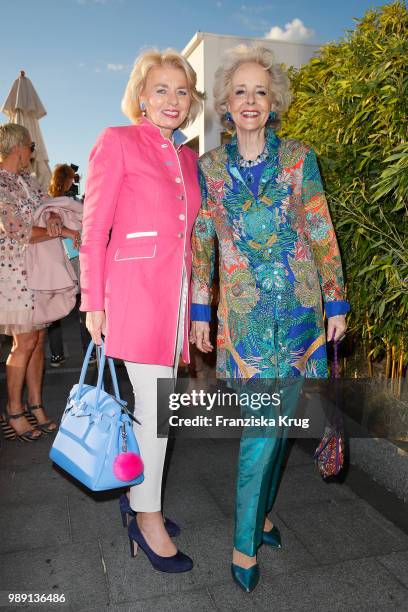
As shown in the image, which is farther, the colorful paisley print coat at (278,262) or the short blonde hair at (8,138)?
the short blonde hair at (8,138)

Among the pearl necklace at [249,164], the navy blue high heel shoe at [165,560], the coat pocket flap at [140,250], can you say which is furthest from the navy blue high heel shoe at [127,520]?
the pearl necklace at [249,164]

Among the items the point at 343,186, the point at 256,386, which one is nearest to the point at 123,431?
the point at 256,386

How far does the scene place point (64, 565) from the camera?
7.84 ft

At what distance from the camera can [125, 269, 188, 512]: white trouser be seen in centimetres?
229

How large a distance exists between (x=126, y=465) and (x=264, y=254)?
968 mm

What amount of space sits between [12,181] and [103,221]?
1717mm

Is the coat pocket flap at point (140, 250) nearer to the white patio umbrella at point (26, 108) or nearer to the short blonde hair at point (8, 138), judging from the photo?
the short blonde hair at point (8, 138)

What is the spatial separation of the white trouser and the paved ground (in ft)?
0.96

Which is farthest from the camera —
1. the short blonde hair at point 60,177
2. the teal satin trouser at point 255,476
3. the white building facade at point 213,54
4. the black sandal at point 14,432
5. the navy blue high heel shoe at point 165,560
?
the white building facade at point 213,54

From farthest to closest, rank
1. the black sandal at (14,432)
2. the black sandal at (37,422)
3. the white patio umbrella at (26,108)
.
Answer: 1. the white patio umbrella at (26,108)
2. the black sandal at (37,422)
3. the black sandal at (14,432)

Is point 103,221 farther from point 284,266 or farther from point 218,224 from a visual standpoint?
point 284,266

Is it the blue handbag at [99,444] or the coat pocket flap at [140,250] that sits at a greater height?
the coat pocket flap at [140,250]

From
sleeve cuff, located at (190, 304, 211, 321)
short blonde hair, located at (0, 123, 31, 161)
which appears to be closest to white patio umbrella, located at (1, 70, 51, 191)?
short blonde hair, located at (0, 123, 31, 161)

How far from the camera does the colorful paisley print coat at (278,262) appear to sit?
2.16 m
